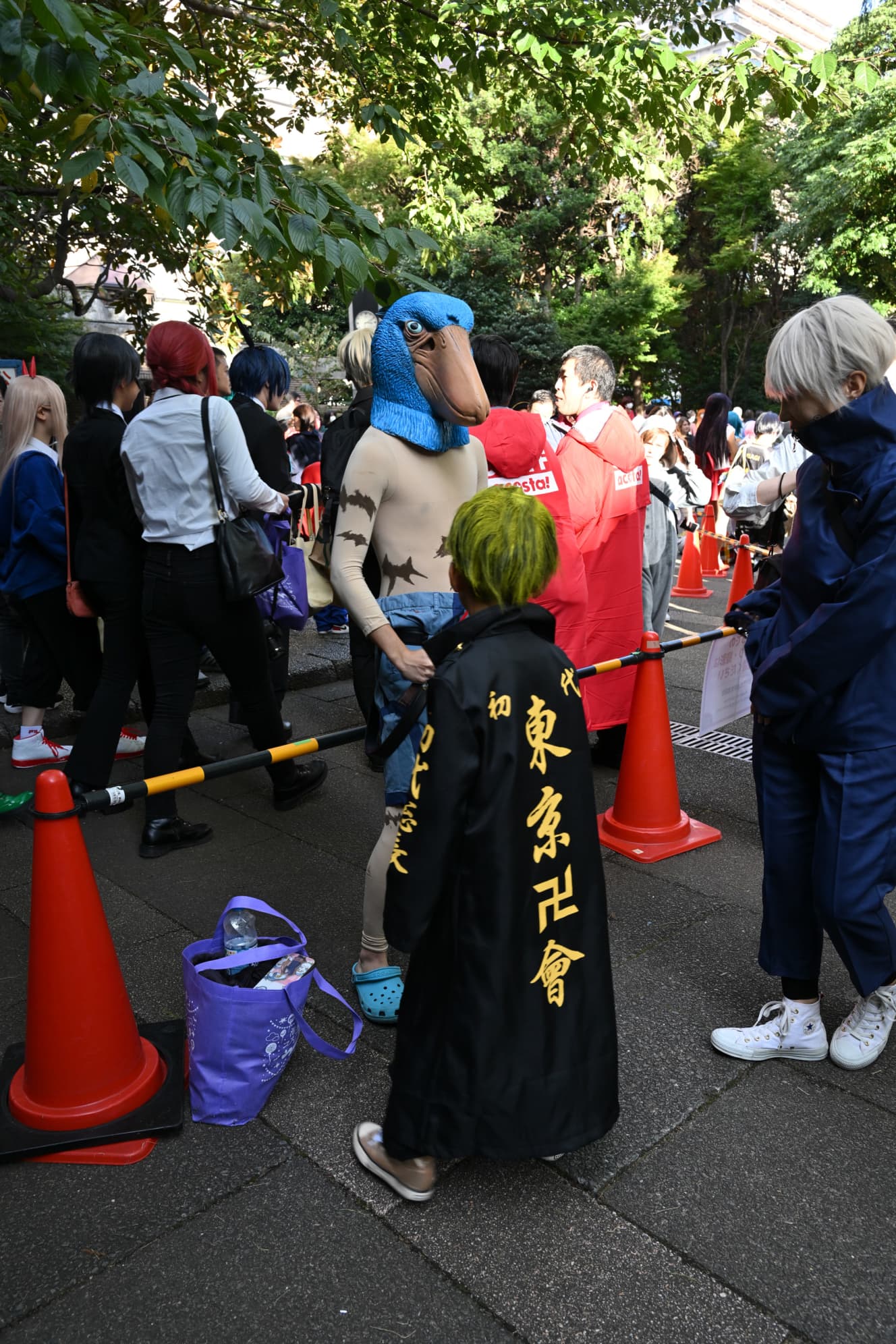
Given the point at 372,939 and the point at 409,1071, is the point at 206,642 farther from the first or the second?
the point at 409,1071

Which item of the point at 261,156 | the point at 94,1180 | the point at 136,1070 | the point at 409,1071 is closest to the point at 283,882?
the point at 136,1070

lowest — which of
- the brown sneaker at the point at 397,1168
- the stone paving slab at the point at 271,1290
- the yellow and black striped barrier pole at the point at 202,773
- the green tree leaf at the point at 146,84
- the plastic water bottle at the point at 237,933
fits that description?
the stone paving slab at the point at 271,1290

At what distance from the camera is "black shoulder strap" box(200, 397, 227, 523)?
3.88 metres

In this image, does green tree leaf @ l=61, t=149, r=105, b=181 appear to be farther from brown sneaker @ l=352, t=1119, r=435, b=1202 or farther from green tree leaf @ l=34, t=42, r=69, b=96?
brown sneaker @ l=352, t=1119, r=435, b=1202

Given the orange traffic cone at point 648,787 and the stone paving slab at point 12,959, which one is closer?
the stone paving slab at point 12,959

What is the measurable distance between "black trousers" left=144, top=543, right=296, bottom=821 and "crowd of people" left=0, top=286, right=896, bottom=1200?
1 centimetres

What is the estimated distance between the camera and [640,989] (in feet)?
10.1

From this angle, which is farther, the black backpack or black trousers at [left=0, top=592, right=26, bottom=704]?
black trousers at [left=0, top=592, right=26, bottom=704]

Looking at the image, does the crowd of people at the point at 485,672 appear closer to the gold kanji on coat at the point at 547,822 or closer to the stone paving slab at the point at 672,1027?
the gold kanji on coat at the point at 547,822

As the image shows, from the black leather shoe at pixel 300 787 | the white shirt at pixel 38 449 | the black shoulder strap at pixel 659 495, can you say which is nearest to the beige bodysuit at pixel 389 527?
the black leather shoe at pixel 300 787

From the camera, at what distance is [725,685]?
3.85m

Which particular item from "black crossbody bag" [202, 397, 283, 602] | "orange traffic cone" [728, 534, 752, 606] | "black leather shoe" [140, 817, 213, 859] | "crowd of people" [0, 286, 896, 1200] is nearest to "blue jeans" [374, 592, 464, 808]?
"crowd of people" [0, 286, 896, 1200]

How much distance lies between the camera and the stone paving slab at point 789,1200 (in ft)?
6.36

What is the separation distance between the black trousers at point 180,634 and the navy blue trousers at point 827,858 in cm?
230
